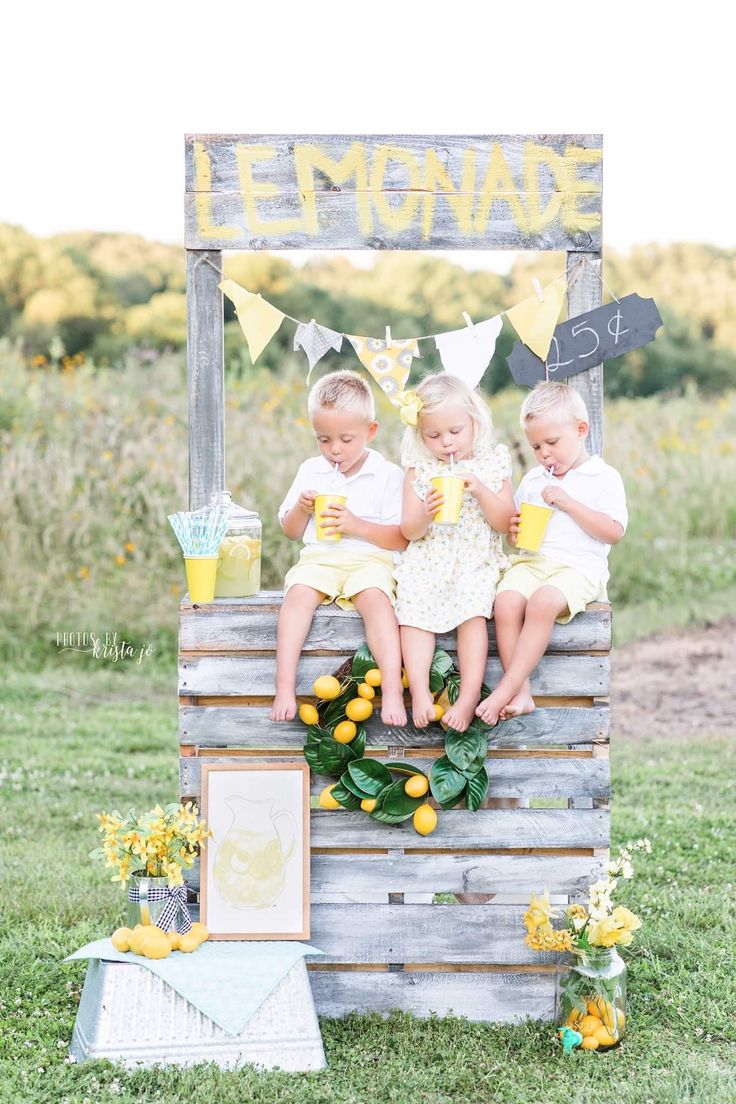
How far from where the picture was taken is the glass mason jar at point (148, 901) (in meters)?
3.29

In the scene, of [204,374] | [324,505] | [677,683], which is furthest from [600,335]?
[677,683]

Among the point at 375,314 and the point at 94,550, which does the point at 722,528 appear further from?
the point at 375,314

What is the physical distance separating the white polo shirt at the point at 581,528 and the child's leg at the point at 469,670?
32cm

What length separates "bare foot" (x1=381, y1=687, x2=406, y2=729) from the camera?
324 cm

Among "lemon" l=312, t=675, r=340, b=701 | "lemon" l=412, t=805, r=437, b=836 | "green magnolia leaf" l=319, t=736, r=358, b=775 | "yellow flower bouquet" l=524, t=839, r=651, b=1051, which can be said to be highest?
"lemon" l=312, t=675, r=340, b=701

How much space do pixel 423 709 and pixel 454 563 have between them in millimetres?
414

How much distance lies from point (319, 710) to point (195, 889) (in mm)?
629

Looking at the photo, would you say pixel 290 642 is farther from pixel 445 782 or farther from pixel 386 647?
pixel 445 782

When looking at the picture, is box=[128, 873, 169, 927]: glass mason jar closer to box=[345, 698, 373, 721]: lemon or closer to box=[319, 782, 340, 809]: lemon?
box=[319, 782, 340, 809]: lemon

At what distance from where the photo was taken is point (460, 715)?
326cm

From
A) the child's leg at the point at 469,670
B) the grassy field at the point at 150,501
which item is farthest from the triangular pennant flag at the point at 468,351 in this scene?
the grassy field at the point at 150,501

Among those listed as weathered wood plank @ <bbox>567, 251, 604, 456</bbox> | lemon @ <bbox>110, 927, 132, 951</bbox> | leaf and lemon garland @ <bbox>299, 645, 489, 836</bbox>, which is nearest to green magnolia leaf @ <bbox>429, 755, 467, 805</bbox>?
leaf and lemon garland @ <bbox>299, 645, 489, 836</bbox>

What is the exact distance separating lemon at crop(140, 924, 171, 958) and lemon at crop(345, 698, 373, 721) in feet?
2.52

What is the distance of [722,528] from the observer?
9.79 meters
